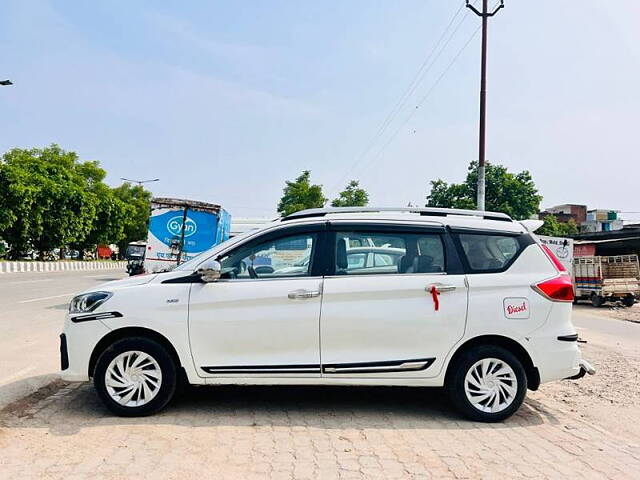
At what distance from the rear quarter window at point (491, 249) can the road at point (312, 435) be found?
4.71 ft

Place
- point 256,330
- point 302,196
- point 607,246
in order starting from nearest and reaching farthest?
point 256,330 → point 607,246 → point 302,196

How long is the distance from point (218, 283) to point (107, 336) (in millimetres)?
1096

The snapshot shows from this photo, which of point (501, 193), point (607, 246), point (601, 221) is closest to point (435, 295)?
point (607, 246)

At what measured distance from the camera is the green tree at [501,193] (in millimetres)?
39406

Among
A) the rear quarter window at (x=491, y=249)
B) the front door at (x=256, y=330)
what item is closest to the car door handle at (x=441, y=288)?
the rear quarter window at (x=491, y=249)

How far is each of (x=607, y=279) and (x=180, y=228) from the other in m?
16.5

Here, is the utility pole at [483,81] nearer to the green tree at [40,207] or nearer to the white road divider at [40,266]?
the white road divider at [40,266]

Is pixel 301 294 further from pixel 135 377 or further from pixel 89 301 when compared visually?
pixel 89 301

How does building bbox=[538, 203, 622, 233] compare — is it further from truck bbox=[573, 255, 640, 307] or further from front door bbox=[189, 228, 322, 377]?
front door bbox=[189, 228, 322, 377]

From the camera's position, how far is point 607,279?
2209 centimetres

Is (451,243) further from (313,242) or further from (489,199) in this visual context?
(489,199)

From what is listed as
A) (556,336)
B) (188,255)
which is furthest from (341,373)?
(188,255)

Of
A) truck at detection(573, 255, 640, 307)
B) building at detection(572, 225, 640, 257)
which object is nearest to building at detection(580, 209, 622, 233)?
building at detection(572, 225, 640, 257)

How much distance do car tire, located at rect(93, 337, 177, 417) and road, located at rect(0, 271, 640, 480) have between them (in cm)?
14
